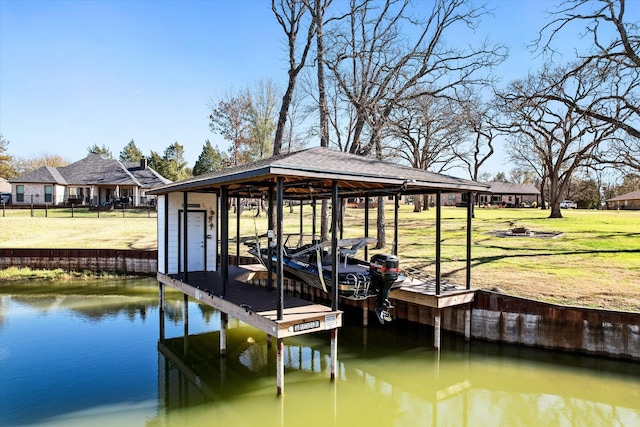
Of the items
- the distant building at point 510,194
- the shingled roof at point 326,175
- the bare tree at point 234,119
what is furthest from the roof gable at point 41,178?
the distant building at point 510,194

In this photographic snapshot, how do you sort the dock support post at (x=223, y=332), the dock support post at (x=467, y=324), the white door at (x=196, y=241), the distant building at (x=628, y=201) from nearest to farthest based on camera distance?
1. the dock support post at (x=223, y=332)
2. the dock support post at (x=467, y=324)
3. the white door at (x=196, y=241)
4. the distant building at (x=628, y=201)

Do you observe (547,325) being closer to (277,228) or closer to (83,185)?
(277,228)

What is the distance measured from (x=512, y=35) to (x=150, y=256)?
53.0 feet

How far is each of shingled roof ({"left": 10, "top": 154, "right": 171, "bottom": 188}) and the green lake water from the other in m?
21.9

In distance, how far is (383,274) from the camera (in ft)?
22.9

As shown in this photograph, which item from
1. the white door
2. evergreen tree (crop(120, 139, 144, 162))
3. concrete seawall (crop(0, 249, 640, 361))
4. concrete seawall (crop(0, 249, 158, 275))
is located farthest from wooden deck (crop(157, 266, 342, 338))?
evergreen tree (crop(120, 139, 144, 162))

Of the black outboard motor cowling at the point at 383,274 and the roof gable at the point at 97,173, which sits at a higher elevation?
the roof gable at the point at 97,173

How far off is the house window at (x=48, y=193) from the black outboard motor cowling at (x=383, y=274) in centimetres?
3046

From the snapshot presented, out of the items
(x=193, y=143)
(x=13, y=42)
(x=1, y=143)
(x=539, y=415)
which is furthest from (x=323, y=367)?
(x=1, y=143)

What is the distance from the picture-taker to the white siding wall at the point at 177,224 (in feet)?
34.1

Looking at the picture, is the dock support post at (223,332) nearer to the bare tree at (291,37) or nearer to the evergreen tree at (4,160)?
the bare tree at (291,37)

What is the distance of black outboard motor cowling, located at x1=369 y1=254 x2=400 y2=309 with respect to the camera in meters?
6.96

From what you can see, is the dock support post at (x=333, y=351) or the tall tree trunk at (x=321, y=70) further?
the tall tree trunk at (x=321, y=70)

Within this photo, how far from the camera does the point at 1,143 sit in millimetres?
43938
